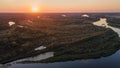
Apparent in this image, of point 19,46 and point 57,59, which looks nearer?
point 57,59

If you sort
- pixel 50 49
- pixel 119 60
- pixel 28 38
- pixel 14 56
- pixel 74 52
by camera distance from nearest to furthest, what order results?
pixel 119 60 → pixel 14 56 → pixel 74 52 → pixel 50 49 → pixel 28 38

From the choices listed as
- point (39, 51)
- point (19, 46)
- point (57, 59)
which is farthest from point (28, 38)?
point (57, 59)

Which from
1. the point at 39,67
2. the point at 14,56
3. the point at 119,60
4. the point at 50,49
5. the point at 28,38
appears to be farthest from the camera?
the point at 28,38

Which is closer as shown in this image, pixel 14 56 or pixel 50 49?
pixel 14 56

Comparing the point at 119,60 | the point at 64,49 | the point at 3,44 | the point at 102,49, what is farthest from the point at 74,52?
the point at 3,44

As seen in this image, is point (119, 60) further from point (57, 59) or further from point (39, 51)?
point (39, 51)

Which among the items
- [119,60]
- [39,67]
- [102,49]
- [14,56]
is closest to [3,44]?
[14,56]

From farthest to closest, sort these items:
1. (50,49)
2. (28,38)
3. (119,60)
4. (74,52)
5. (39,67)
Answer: (28,38)
(50,49)
(74,52)
(119,60)
(39,67)

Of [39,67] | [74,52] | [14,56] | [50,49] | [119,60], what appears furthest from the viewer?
[50,49]

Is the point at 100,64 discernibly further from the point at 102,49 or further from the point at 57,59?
the point at 102,49
